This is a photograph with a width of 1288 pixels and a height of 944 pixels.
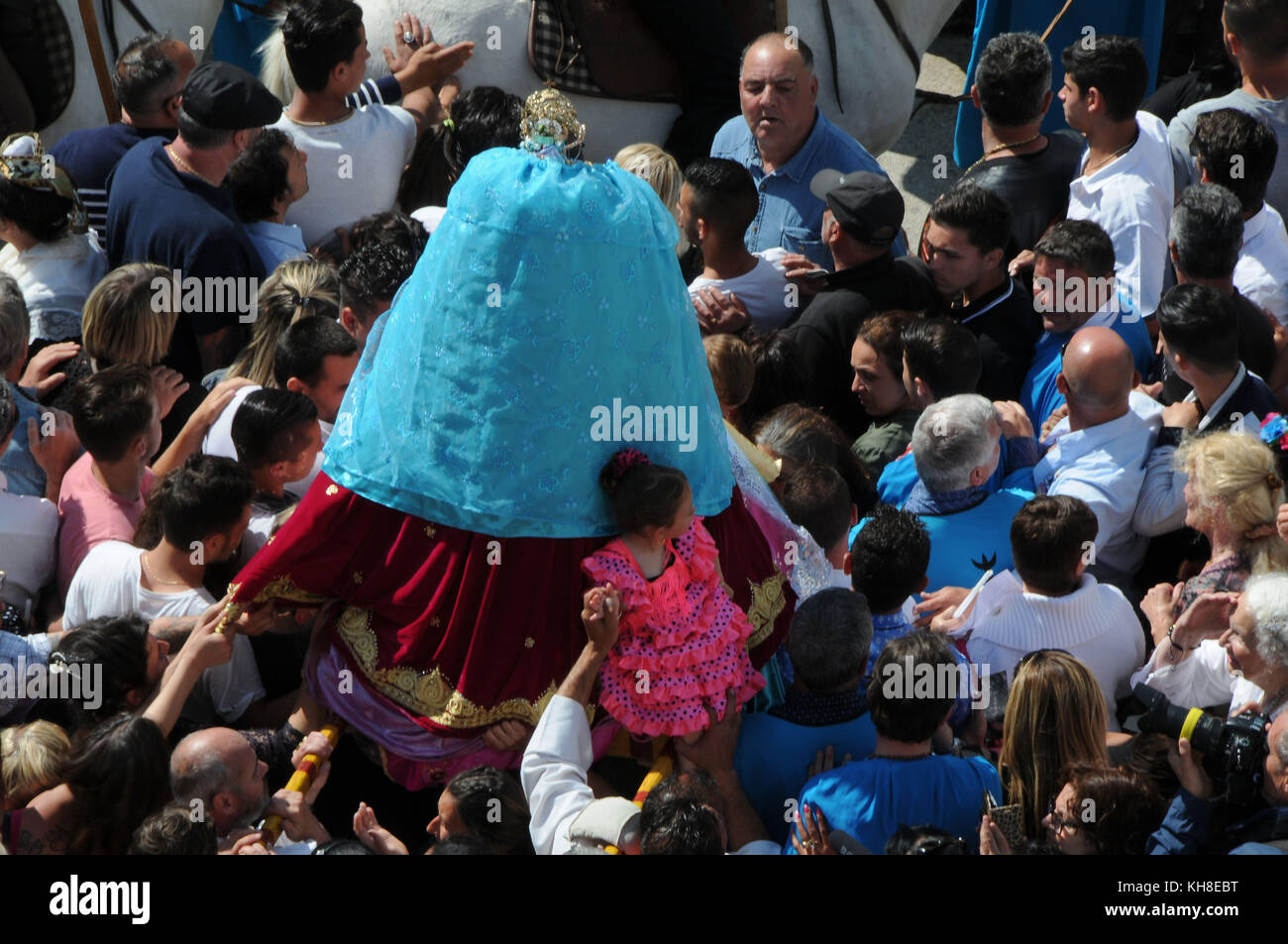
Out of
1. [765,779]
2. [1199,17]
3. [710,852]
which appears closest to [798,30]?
[1199,17]

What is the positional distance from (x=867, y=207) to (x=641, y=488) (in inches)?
79.1

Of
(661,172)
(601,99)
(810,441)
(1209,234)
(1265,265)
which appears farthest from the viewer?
(601,99)

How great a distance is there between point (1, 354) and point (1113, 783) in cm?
315

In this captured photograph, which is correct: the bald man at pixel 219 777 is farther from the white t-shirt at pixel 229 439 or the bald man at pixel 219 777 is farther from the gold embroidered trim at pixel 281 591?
the white t-shirt at pixel 229 439

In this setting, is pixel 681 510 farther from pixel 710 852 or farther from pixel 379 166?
pixel 379 166

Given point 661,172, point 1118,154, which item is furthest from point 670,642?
point 1118,154

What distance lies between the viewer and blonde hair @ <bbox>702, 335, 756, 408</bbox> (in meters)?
4.23

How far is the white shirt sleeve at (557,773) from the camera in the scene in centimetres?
297

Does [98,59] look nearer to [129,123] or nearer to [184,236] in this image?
[129,123]

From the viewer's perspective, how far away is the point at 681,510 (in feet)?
10.2

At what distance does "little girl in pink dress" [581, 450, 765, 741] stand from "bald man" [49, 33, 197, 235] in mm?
2964

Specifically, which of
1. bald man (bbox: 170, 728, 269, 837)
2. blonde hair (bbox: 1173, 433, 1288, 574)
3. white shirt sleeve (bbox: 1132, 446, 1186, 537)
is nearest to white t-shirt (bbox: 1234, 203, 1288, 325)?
white shirt sleeve (bbox: 1132, 446, 1186, 537)

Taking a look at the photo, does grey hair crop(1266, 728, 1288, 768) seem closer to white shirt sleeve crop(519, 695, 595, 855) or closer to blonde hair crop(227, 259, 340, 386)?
white shirt sleeve crop(519, 695, 595, 855)

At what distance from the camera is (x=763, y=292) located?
16.0 ft
